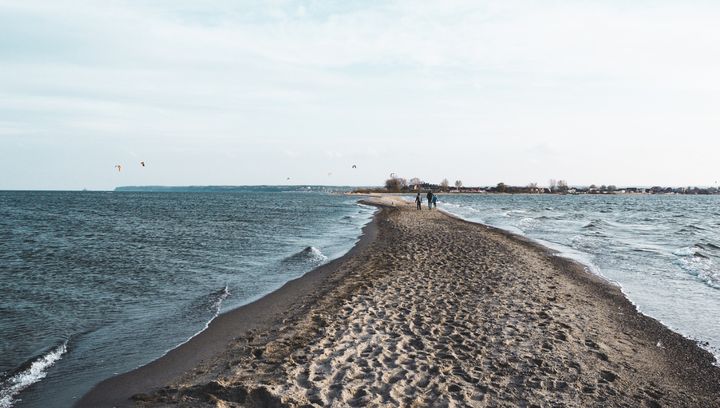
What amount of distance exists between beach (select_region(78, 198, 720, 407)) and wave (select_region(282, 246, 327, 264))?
600cm

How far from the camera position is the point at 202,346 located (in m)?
9.54

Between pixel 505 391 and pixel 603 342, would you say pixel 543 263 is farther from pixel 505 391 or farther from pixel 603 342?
pixel 505 391

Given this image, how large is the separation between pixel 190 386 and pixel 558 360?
19.4ft

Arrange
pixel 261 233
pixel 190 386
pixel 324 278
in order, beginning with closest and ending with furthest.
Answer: pixel 190 386
pixel 324 278
pixel 261 233

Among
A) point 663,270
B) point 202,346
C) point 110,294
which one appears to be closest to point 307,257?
point 110,294

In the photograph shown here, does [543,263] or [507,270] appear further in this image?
[543,263]

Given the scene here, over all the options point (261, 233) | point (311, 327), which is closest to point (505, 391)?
point (311, 327)

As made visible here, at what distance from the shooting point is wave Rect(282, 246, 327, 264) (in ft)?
68.1

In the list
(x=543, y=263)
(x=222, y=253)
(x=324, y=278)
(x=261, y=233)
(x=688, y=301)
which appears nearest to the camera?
(x=688, y=301)

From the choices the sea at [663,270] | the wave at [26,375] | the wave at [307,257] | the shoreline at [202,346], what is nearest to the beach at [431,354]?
the shoreline at [202,346]

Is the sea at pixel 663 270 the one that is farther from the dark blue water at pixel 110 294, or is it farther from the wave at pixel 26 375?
the wave at pixel 26 375

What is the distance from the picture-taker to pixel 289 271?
722 inches

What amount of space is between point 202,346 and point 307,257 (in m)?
12.2

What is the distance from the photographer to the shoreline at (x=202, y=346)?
24.3ft
